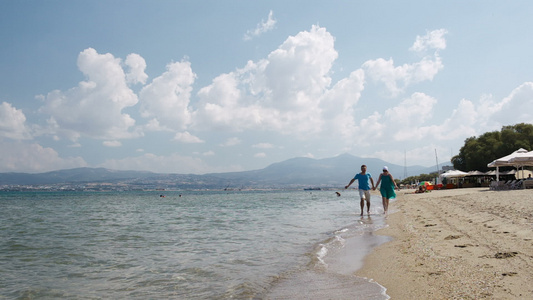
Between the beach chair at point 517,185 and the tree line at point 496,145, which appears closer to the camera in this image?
the beach chair at point 517,185

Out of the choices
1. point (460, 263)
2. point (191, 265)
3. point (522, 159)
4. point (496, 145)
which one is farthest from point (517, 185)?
point (496, 145)

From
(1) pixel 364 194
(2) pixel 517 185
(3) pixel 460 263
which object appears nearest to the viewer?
(3) pixel 460 263

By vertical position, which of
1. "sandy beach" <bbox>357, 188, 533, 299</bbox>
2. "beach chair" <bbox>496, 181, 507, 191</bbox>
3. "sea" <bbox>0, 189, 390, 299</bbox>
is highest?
"beach chair" <bbox>496, 181, 507, 191</bbox>

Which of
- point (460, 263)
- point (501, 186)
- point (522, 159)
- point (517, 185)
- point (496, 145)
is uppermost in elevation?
point (496, 145)

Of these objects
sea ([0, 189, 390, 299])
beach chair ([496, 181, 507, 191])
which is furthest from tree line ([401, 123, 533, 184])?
sea ([0, 189, 390, 299])

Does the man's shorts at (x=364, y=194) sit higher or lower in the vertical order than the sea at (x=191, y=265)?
higher

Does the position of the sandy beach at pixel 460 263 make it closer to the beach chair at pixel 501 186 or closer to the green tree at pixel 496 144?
the beach chair at pixel 501 186

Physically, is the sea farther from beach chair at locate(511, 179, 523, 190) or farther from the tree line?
the tree line

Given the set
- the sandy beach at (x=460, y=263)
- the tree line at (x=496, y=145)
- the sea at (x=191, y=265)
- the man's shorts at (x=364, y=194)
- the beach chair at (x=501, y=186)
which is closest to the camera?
the sandy beach at (x=460, y=263)

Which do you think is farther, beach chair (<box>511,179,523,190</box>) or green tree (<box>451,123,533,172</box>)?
green tree (<box>451,123,533,172</box>)

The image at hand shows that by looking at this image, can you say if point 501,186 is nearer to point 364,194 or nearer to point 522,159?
point 522,159

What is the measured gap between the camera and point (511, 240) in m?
5.73

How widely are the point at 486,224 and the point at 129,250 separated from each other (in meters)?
8.24

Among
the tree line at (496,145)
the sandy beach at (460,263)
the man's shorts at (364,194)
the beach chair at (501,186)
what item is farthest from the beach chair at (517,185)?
the tree line at (496,145)
